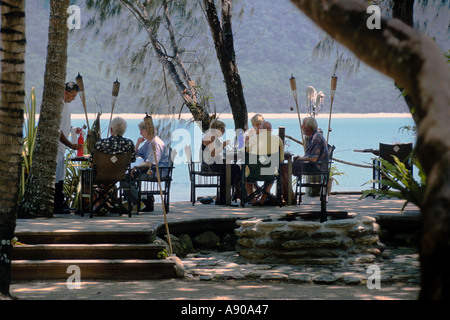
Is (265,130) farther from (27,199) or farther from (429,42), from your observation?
(429,42)

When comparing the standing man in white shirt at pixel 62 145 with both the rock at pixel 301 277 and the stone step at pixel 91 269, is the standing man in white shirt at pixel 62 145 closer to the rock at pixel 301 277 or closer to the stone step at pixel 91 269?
the stone step at pixel 91 269

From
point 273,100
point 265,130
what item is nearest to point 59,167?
point 265,130

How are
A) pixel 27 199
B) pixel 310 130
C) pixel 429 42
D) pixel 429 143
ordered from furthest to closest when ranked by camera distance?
pixel 310 130 → pixel 27 199 → pixel 429 42 → pixel 429 143

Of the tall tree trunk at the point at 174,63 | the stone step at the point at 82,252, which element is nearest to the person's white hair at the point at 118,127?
the stone step at the point at 82,252

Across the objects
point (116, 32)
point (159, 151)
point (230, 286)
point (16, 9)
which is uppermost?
point (116, 32)

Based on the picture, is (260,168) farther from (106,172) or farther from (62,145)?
(62,145)

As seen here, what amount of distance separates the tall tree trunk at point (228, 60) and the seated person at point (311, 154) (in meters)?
2.02

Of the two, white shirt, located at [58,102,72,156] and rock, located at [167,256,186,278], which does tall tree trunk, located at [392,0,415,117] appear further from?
white shirt, located at [58,102,72,156]

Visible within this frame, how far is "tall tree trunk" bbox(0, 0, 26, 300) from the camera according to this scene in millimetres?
4422

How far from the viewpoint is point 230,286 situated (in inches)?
213

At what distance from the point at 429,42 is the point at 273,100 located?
8244 centimetres

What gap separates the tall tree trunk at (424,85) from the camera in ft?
7.12

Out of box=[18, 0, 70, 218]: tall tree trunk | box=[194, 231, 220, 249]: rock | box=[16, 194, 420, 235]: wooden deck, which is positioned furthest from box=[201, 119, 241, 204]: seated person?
box=[18, 0, 70, 218]: tall tree trunk

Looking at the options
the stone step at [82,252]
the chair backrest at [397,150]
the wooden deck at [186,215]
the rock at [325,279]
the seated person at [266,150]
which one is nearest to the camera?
the rock at [325,279]
